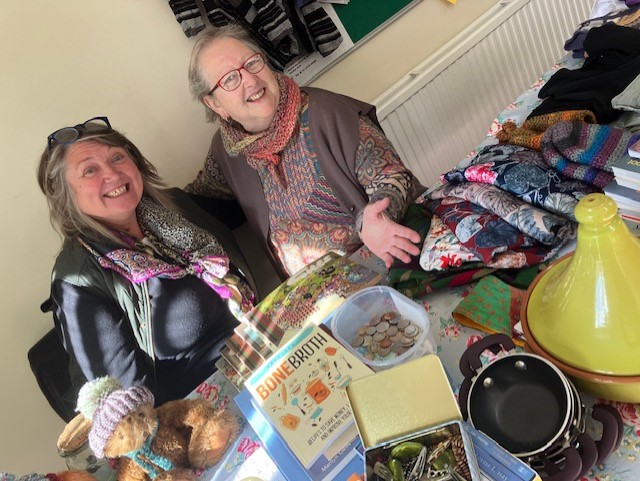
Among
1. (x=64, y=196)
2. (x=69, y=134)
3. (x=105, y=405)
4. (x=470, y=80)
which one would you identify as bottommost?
(x=470, y=80)

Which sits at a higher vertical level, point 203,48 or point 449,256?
point 203,48

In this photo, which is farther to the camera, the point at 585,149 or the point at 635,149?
the point at 585,149

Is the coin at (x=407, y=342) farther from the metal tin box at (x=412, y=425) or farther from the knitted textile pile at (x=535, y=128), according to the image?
the knitted textile pile at (x=535, y=128)

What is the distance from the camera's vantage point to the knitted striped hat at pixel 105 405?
0.99m

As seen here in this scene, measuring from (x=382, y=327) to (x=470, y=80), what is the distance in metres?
1.79

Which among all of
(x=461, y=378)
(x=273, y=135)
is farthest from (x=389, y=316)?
(x=273, y=135)

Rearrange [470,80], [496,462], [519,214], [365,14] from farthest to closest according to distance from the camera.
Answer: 1. [470,80]
2. [365,14]
3. [519,214]
4. [496,462]

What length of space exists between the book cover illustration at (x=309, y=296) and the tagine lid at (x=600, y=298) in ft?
1.63

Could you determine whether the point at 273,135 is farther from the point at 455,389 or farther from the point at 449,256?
the point at 455,389

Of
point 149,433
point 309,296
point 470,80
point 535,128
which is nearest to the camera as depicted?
point 149,433

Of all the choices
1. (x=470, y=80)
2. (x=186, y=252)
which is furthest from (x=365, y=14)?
(x=186, y=252)

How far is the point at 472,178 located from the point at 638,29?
749 mm

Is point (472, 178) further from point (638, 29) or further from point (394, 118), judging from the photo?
point (394, 118)

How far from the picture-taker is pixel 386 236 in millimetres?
1286
